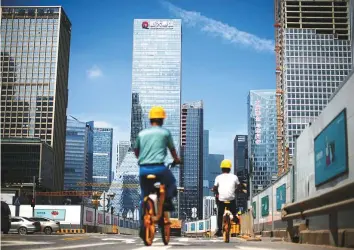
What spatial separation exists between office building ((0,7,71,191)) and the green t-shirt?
6410 inches

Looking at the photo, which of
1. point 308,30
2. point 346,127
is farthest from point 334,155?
point 308,30

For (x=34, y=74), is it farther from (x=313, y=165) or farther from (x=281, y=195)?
(x=313, y=165)

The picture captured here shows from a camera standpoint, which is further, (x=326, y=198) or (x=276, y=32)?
(x=276, y=32)

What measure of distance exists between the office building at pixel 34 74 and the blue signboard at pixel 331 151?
15670cm

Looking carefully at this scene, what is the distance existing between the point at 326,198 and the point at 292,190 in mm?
9862

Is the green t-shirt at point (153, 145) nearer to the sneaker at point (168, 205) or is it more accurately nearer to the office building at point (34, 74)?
the sneaker at point (168, 205)

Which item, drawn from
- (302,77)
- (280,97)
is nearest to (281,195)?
(280,97)

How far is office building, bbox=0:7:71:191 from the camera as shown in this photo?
167000mm

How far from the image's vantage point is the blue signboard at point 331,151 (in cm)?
1147

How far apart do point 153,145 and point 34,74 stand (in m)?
171

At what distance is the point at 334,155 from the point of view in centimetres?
1223

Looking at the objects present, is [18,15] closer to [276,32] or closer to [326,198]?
[276,32]

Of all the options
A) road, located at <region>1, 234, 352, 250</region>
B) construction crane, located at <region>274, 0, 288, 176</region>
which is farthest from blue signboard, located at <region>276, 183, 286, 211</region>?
construction crane, located at <region>274, 0, 288, 176</region>

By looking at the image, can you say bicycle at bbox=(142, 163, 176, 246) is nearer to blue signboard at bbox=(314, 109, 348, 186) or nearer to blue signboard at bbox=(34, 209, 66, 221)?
blue signboard at bbox=(314, 109, 348, 186)
